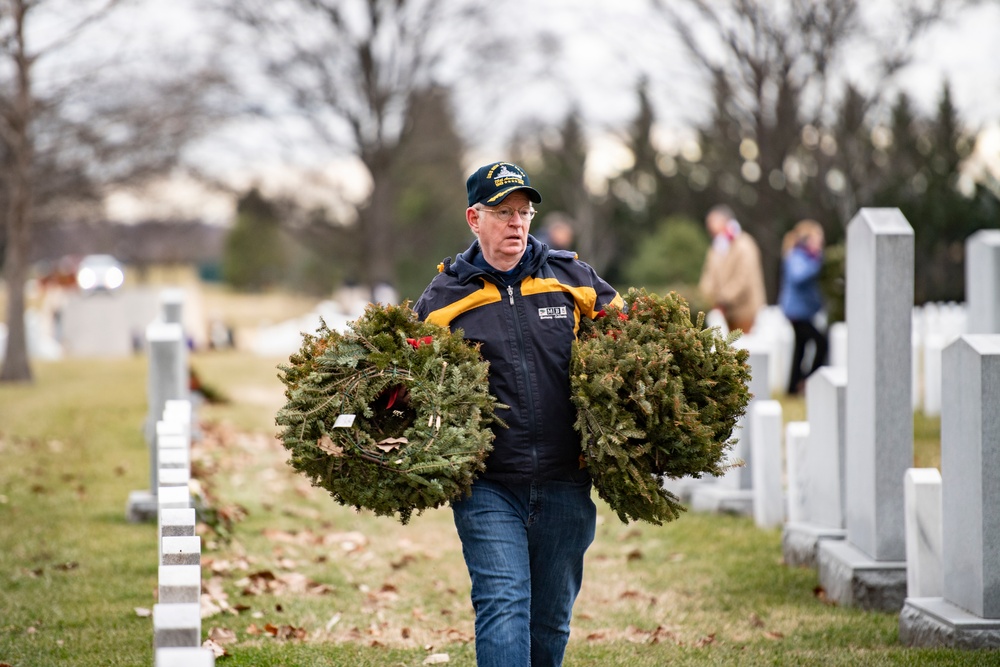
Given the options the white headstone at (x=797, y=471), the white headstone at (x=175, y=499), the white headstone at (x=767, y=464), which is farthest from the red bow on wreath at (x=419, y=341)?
the white headstone at (x=767, y=464)

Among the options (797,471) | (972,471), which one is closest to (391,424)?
(972,471)

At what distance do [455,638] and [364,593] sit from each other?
1.01 metres

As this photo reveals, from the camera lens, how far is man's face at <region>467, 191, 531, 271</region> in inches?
152

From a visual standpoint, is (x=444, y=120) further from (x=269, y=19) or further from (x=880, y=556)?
(x=880, y=556)

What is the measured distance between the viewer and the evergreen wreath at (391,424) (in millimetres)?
3631

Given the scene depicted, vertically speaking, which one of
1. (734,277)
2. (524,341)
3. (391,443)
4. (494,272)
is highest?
(734,277)

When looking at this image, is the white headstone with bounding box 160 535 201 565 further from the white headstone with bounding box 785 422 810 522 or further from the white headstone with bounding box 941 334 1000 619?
the white headstone with bounding box 785 422 810 522

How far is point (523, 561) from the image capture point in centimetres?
375

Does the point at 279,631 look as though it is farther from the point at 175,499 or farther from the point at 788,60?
the point at 788,60

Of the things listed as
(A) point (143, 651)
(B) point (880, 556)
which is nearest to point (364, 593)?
(A) point (143, 651)

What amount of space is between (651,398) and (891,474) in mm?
2321

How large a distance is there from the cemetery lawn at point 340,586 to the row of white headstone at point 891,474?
0.56 ft

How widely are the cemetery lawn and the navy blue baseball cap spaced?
2177mm

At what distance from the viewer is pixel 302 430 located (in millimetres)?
3701
